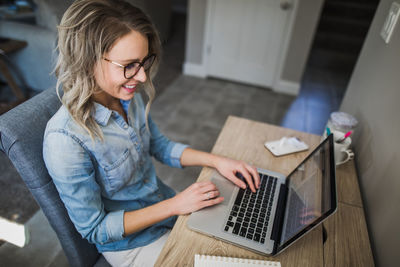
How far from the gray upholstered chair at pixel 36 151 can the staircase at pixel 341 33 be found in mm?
4245

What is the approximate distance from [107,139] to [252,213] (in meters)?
0.50

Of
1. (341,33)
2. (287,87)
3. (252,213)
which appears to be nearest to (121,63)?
(252,213)

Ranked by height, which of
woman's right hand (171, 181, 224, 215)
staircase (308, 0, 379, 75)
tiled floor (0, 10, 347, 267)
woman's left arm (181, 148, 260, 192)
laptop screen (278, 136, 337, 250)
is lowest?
tiled floor (0, 10, 347, 267)

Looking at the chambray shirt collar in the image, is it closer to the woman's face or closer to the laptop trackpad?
the woman's face

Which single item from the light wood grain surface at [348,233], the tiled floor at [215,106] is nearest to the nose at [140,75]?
the light wood grain surface at [348,233]

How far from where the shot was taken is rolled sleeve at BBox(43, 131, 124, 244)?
0.69 metres

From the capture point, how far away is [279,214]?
2.75 ft

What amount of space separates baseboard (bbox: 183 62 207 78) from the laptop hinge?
291cm

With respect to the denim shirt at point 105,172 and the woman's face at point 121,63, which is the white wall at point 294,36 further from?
the woman's face at point 121,63

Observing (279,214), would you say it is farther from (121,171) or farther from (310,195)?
(121,171)

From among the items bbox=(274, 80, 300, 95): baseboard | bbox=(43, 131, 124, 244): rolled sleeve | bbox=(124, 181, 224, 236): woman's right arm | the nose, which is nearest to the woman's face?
the nose

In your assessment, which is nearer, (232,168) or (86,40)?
(86,40)

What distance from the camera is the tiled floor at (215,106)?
246 centimetres

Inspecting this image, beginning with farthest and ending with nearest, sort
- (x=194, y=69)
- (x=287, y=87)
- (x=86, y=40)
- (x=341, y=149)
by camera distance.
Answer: (x=194, y=69)
(x=287, y=87)
(x=341, y=149)
(x=86, y=40)
